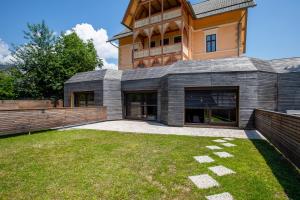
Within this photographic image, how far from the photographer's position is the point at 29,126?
7.41 m

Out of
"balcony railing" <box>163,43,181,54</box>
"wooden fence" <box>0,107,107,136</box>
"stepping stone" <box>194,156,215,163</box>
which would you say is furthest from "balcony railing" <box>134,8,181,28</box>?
"stepping stone" <box>194,156,215,163</box>

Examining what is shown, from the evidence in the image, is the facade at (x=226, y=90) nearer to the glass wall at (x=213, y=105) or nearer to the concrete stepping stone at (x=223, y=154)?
the glass wall at (x=213, y=105)

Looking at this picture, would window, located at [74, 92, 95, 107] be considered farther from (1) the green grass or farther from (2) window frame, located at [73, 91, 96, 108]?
(1) the green grass

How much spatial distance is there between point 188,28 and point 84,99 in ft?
34.8

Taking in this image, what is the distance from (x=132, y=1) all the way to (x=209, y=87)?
11.6 metres

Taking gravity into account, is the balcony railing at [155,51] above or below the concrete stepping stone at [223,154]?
above

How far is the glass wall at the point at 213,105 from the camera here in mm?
8539

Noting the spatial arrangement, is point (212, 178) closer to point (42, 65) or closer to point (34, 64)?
point (42, 65)

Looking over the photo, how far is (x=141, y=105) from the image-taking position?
11.9m

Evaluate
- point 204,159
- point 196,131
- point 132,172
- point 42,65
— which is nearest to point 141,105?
point 196,131

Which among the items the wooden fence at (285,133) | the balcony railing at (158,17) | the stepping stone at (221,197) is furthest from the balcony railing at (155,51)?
the stepping stone at (221,197)

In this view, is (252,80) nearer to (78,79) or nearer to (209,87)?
(209,87)

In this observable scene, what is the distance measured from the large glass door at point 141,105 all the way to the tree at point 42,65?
30.9 feet

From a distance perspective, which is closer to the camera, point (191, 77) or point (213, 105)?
point (213, 105)
